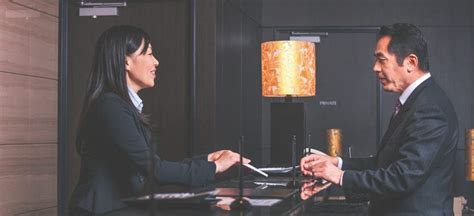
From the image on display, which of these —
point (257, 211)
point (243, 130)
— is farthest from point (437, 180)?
point (243, 130)

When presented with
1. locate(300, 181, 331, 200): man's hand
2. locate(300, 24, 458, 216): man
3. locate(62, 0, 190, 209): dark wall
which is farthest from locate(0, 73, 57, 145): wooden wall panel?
locate(300, 24, 458, 216): man

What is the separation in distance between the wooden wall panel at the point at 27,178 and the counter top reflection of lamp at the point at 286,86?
1.64m

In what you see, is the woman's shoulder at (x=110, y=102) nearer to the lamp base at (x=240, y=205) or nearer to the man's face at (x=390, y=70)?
the lamp base at (x=240, y=205)

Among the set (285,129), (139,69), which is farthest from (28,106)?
(139,69)

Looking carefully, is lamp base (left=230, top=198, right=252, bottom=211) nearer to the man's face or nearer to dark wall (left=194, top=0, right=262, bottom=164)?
Result: the man's face

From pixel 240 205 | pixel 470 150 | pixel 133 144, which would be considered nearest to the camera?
pixel 240 205

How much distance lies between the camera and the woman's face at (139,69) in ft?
10.0

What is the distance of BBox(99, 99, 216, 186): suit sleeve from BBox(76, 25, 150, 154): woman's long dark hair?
109 millimetres

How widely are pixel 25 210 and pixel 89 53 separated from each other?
1.48 metres

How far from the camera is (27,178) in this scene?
5.16m

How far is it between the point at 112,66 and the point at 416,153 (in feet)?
3.95

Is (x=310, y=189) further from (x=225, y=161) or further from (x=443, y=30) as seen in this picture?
(x=443, y=30)

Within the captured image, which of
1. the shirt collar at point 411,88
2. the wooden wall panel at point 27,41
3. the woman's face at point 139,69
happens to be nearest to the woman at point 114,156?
the woman's face at point 139,69

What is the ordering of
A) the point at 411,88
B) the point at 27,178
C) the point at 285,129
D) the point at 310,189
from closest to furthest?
the point at 411,88 → the point at 310,189 → the point at 285,129 → the point at 27,178
